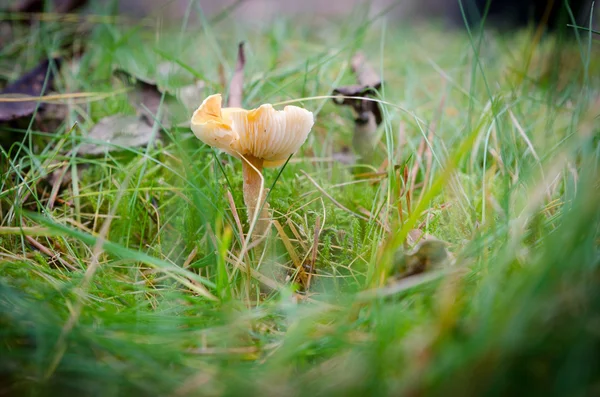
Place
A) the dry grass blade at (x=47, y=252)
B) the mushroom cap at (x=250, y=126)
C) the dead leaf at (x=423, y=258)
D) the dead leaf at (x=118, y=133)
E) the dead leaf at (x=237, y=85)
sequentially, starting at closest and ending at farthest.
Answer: the dead leaf at (x=423, y=258), the mushroom cap at (x=250, y=126), the dry grass blade at (x=47, y=252), the dead leaf at (x=118, y=133), the dead leaf at (x=237, y=85)

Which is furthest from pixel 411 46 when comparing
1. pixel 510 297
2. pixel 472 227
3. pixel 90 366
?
pixel 90 366

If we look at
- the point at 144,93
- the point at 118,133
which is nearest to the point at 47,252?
the point at 118,133

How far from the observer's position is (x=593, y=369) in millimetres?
556

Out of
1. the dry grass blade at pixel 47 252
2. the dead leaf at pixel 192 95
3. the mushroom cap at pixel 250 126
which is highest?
the mushroom cap at pixel 250 126

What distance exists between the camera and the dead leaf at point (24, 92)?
1.50 meters

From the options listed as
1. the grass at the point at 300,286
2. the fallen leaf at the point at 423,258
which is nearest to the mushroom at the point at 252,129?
the grass at the point at 300,286

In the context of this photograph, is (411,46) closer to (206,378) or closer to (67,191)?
(67,191)

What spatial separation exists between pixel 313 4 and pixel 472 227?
5.95 meters

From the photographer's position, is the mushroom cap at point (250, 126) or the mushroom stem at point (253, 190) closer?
the mushroom cap at point (250, 126)

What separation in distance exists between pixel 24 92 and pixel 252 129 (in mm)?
1184

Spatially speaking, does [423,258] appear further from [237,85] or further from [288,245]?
[237,85]

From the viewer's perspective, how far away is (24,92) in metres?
1.65

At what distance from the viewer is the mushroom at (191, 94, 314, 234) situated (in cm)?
101

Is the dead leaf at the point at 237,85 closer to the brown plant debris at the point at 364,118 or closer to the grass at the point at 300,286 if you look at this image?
the grass at the point at 300,286
